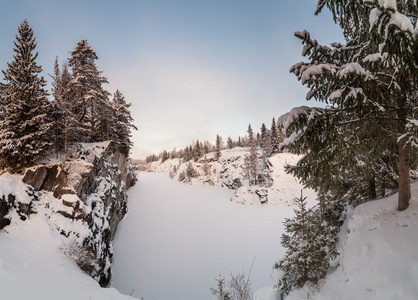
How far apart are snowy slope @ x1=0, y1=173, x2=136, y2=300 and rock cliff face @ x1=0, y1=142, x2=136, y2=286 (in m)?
0.29

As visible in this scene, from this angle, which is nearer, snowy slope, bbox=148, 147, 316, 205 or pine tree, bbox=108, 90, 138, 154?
pine tree, bbox=108, 90, 138, 154

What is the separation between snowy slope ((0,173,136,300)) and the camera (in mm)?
6336

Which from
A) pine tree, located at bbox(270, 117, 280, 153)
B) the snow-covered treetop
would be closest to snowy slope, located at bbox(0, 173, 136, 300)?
the snow-covered treetop

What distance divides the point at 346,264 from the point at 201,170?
55.6 metres

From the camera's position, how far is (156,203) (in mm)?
29766

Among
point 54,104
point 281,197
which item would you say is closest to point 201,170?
point 281,197

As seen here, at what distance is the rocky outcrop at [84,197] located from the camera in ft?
39.5

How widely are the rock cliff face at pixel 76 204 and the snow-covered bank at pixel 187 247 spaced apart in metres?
2.80

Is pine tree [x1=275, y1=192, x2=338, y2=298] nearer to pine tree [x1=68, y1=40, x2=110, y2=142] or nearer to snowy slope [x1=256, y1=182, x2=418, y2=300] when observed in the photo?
snowy slope [x1=256, y1=182, x2=418, y2=300]

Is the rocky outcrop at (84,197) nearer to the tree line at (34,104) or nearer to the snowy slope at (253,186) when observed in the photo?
the tree line at (34,104)

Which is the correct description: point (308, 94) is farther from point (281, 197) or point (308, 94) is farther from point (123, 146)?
point (281, 197)

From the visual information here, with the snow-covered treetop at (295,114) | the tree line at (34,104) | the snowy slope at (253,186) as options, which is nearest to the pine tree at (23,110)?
the tree line at (34,104)

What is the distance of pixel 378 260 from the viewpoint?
15.4 ft

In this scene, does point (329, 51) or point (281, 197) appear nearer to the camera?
point (329, 51)
